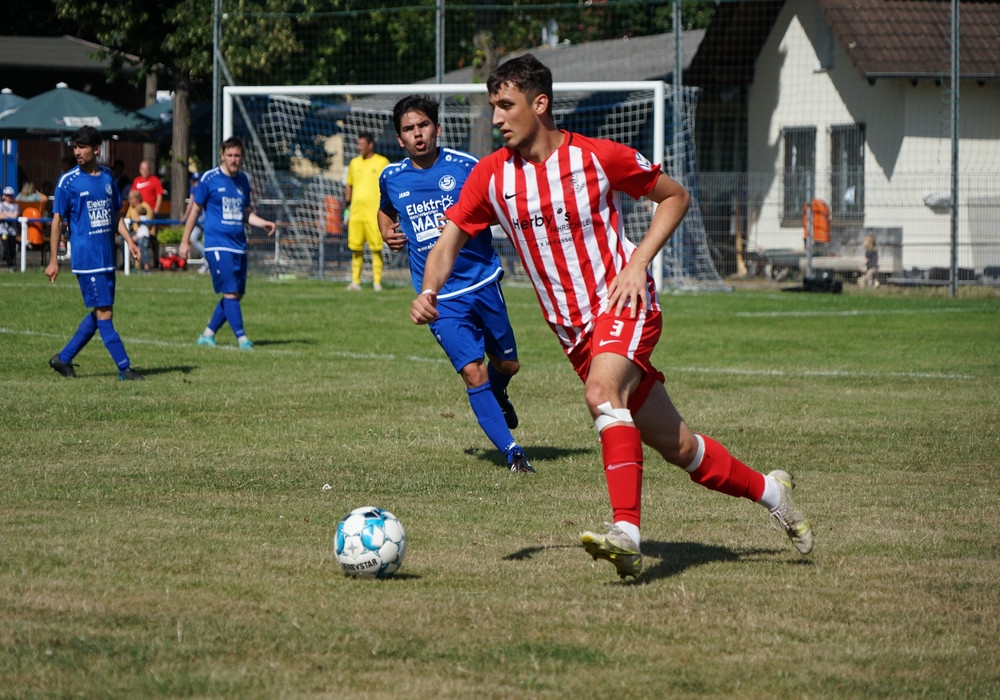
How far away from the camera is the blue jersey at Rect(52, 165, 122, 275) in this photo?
11312 mm

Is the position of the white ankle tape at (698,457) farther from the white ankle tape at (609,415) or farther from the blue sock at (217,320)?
the blue sock at (217,320)

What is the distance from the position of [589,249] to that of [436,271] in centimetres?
63

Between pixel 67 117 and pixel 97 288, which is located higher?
pixel 67 117

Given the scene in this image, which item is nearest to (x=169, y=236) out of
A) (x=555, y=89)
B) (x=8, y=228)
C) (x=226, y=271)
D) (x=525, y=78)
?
(x=8, y=228)

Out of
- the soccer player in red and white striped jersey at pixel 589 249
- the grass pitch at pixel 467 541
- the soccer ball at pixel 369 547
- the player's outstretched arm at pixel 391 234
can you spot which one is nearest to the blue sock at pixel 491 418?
the grass pitch at pixel 467 541

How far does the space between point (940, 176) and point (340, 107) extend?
10993 millimetres

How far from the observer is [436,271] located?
217 inches

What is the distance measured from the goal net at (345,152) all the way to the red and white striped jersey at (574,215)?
17.2 metres

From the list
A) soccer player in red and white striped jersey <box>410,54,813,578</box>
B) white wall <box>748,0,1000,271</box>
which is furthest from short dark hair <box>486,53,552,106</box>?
white wall <box>748,0,1000,271</box>

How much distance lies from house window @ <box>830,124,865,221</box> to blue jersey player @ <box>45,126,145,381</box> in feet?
52.8

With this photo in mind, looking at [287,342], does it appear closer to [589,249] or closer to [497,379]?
[497,379]

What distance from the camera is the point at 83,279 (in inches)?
448

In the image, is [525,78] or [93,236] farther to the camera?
[93,236]

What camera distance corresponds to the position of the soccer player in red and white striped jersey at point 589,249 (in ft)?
17.2
